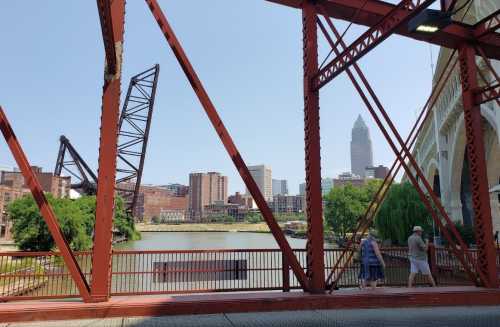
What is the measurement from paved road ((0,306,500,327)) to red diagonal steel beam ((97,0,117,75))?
4154mm

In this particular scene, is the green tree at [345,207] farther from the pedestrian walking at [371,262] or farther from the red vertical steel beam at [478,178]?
the pedestrian walking at [371,262]

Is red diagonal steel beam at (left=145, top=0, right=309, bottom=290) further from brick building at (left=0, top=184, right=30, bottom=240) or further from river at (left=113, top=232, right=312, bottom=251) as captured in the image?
brick building at (left=0, top=184, right=30, bottom=240)

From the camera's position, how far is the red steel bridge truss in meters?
6.27

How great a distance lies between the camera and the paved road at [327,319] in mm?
5684

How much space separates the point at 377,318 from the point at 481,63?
20.7 metres

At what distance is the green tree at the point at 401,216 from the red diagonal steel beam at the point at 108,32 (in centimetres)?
2961

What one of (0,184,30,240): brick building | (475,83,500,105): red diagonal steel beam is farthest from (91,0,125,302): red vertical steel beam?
(0,184,30,240): brick building

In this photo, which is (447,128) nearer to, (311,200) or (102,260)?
(311,200)

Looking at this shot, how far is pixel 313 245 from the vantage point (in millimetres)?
7555

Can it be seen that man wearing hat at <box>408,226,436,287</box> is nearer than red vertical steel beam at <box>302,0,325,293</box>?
No

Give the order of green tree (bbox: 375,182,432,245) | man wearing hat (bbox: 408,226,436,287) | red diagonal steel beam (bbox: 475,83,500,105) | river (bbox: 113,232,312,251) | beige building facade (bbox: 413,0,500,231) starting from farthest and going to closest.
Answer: river (bbox: 113,232,312,251)
green tree (bbox: 375,182,432,245)
beige building facade (bbox: 413,0,500,231)
man wearing hat (bbox: 408,226,436,287)
red diagonal steel beam (bbox: 475,83,500,105)

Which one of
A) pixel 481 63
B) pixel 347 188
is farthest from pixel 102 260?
pixel 347 188

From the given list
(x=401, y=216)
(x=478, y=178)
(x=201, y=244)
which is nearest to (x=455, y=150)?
(x=401, y=216)

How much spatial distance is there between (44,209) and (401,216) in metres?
30.2
